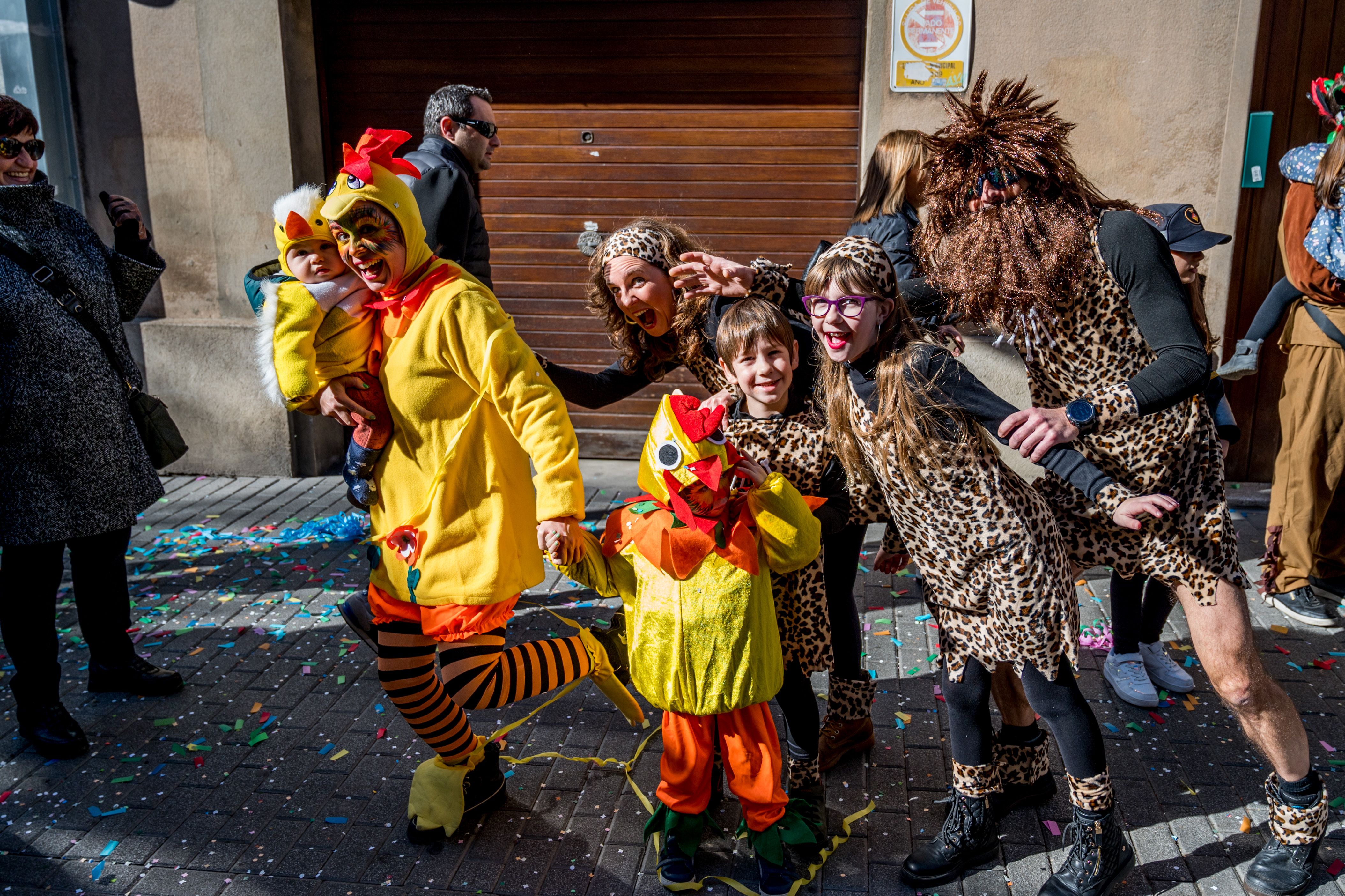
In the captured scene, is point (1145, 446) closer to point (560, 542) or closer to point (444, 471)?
point (560, 542)

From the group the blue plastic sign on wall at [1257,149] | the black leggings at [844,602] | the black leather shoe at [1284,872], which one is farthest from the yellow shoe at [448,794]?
the blue plastic sign on wall at [1257,149]

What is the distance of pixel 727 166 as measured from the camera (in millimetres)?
6582

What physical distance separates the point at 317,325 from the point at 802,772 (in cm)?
195

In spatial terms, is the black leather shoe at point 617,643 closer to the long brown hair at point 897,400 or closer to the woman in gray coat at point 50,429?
the long brown hair at point 897,400

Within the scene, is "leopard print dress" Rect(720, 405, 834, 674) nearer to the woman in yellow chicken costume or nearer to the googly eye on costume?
the googly eye on costume

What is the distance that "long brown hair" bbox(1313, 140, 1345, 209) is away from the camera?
12.8 ft

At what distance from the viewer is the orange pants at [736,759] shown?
2793mm

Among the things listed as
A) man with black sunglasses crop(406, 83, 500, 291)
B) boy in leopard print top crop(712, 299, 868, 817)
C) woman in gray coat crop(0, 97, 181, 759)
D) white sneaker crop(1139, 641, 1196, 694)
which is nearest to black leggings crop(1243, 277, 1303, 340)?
white sneaker crop(1139, 641, 1196, 694)

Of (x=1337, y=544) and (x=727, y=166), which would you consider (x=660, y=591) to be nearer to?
(x=1337, y=544)

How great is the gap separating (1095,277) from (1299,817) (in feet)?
5.10

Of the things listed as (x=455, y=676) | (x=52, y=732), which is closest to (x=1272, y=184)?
(x=455, y=676)

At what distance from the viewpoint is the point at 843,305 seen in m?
2.61

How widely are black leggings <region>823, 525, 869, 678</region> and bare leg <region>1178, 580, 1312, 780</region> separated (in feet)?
3.13

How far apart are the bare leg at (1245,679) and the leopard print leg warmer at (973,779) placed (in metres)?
0.64
